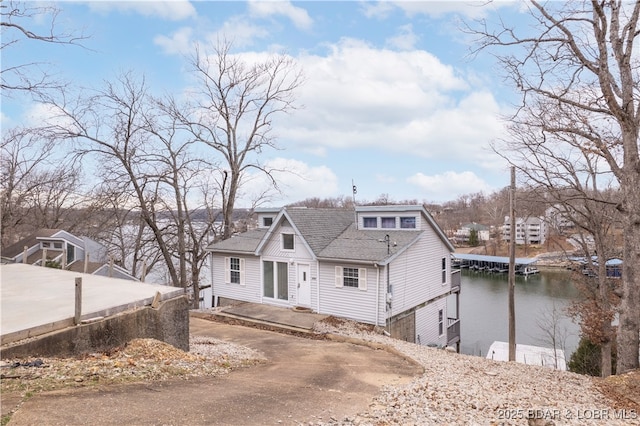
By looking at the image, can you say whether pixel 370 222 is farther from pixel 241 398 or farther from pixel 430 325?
pixel 241 398

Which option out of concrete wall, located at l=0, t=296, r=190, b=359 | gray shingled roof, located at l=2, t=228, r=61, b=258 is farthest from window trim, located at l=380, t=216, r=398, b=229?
gray shingled roof, located at l=2, t=228, r=61, b=258

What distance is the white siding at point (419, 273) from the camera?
15766 millimetres

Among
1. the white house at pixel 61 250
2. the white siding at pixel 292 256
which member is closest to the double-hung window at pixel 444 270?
the white siding at pixel 292 256

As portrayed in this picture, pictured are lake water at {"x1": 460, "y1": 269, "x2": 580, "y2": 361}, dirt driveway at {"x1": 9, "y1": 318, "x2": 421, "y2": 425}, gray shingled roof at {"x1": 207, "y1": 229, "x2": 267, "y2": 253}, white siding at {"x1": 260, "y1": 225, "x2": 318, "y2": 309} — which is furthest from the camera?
lake water at {"x1": 460, "y1": 269, "x2": 580, "y2": 361}

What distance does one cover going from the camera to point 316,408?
555cm

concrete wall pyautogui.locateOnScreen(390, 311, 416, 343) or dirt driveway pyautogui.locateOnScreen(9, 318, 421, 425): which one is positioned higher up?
dirt driveway pyautogui.locateOnScreen(9, 318, 421, 425)

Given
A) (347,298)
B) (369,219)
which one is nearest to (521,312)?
(369,219)

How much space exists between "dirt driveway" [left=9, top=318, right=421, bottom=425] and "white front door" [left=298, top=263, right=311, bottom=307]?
7097 millimetres

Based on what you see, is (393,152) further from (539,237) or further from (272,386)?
(539,237)

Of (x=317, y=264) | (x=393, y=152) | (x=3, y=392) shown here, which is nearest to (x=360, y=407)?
(x=3, y=392)

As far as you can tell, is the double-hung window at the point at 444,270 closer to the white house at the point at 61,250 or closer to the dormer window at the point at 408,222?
the dormer window at the point at 408,222

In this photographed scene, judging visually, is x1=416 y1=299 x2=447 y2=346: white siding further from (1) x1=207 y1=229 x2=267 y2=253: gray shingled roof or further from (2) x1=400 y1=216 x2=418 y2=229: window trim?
(1) x1=207 y1=229 x2=267 y2=253: gray shingled roof

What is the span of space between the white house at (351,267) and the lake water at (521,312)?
6259 mm

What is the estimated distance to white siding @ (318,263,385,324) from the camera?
49.5 ft
